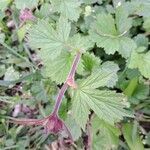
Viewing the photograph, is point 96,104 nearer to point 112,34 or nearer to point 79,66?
point 79,66

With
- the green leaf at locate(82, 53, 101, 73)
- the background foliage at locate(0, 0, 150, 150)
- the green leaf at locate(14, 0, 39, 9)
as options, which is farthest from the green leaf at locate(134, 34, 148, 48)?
the green leaf at locate(14, 0, 39, 9)

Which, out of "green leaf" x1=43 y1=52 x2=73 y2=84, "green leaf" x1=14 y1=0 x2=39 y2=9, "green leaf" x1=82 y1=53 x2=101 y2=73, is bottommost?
"green leaf" x1=43 y1=52 x2=73 y2=84

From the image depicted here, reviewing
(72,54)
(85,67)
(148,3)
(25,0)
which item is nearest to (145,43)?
(148,3)

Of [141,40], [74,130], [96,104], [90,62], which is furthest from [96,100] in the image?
[141,40]

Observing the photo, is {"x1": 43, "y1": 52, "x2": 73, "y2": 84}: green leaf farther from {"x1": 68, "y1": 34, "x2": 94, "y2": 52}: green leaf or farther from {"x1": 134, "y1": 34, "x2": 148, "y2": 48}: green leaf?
{"x1": 134, "y1": 34, "x2": 148, "y2": 48}: green leaf

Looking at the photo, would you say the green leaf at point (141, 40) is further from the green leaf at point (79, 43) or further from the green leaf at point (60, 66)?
the green leaf at point (60, 66)

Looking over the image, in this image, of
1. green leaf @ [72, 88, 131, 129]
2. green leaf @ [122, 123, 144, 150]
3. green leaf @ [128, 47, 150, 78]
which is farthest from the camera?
green leaf @ [122, 123, 144, 150]
